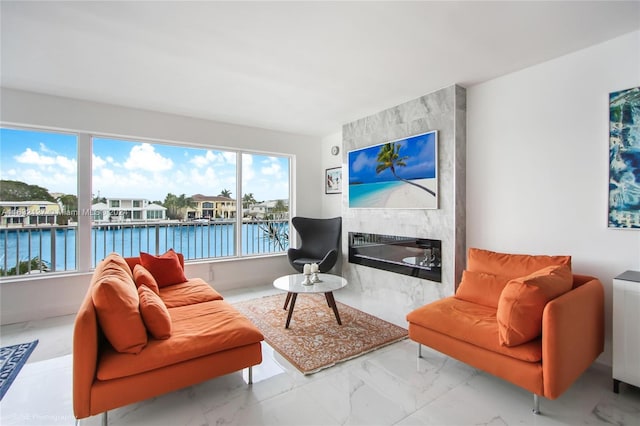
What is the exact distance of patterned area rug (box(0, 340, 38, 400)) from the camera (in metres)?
2.18

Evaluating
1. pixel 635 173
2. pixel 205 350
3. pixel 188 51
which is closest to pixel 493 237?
pixel 635 173

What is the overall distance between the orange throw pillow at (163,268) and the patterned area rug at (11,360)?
1107mm

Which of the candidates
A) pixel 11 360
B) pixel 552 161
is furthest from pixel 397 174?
pixel 11 360

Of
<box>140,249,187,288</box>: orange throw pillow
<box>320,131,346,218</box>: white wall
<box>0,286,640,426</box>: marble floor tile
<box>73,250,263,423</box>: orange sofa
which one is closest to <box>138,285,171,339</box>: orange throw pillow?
<box>73,250,263,423</box>: orange sofa

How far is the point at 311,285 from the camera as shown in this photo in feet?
10.4

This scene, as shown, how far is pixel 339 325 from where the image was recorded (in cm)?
312

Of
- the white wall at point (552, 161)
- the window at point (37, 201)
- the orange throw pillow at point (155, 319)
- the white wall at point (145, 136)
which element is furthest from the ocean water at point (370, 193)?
the window at point (37, 201)

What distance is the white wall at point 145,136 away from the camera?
3312 mm

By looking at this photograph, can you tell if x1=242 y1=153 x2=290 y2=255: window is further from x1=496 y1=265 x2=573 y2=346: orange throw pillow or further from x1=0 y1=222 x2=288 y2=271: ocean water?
x1=496 y1=265 x2=573 y2=346: orange throw pillow

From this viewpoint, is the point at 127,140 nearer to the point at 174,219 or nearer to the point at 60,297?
the point at 174,219

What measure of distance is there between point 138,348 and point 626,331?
303 cm

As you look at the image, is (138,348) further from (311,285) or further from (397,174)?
(397,174)

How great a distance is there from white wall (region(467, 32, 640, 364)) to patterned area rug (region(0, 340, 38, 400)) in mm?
4073

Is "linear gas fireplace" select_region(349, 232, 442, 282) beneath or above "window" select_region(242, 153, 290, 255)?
beneath
